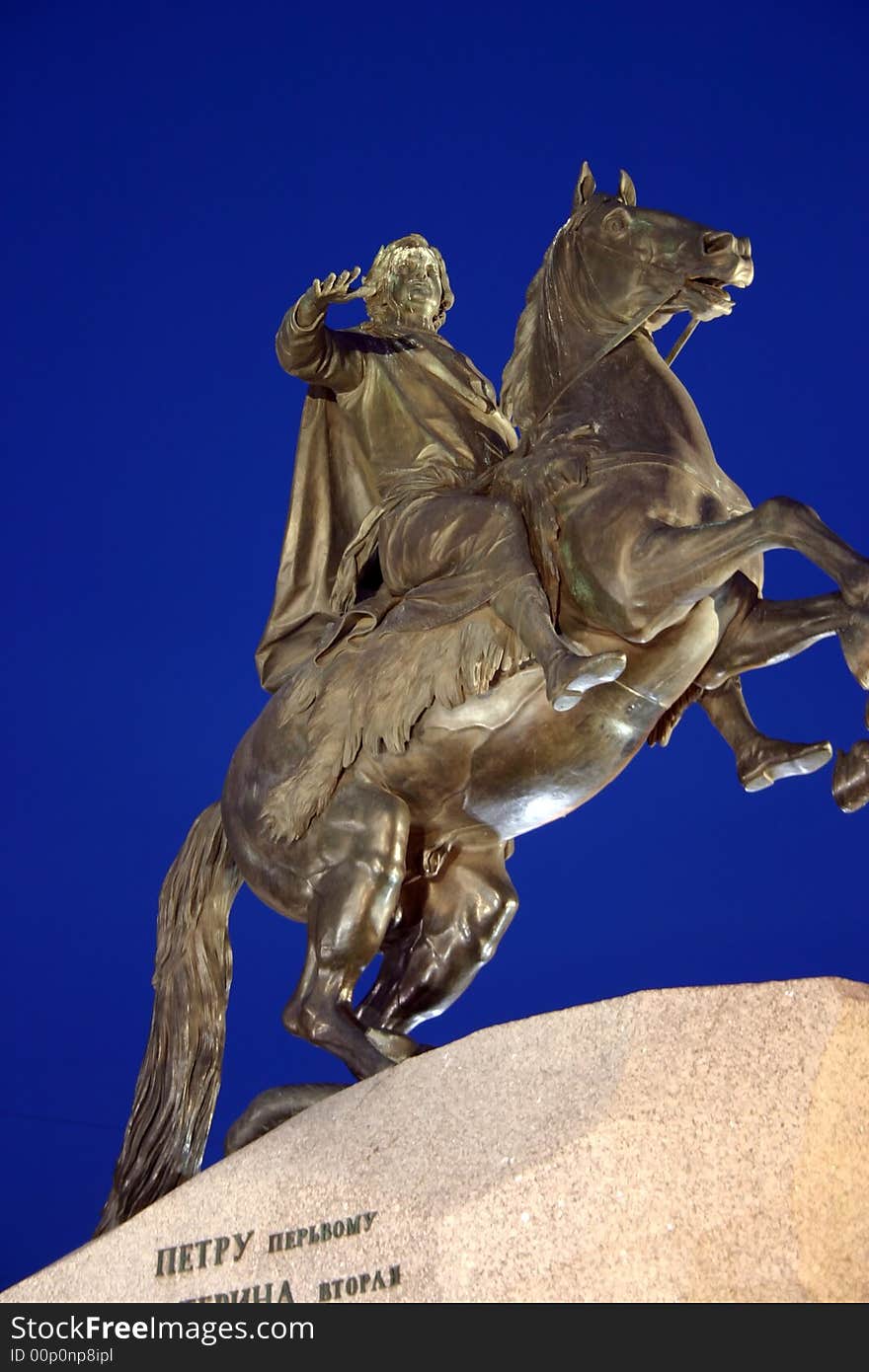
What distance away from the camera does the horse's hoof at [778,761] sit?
192 inches

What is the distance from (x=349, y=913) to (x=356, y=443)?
5.51 ft

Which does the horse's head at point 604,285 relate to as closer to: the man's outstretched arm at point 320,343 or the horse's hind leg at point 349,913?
the man's outstretched arm at point 320,343

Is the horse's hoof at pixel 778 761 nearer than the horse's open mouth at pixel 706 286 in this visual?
Yes

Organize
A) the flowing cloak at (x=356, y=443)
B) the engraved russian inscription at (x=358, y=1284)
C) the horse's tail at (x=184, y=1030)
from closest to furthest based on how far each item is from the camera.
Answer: the engraved russian inscription at (x=358, y=1284) → the horse's tail at (x=184, y=1030) → the flowing cloak at (x=356, y=443)

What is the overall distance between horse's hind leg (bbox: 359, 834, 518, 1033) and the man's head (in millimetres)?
1859

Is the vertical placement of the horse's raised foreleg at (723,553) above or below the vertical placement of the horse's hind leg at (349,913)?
above

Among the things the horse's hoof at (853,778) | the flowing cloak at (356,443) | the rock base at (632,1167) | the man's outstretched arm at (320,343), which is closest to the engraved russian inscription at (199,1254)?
the rock base at (632,1167)

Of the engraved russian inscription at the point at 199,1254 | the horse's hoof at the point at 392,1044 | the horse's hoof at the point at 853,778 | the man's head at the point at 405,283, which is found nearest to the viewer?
the engraved russian inscription at the point at 199,1254

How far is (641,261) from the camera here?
17.1 feet

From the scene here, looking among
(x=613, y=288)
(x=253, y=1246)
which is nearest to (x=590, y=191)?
(x=613, y=288)

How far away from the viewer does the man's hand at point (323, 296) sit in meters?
5.39

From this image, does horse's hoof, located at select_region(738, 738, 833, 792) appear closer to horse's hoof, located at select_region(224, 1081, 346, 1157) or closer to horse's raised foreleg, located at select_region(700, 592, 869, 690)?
horse's raised foreleg, located at select_region(700, 592, 869, 690)

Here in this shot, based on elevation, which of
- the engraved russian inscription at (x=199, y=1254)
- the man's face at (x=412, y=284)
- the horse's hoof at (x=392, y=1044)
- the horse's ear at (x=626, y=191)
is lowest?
the engraved russian inscription at (x=199, y=1254)

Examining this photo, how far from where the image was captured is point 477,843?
535cm
